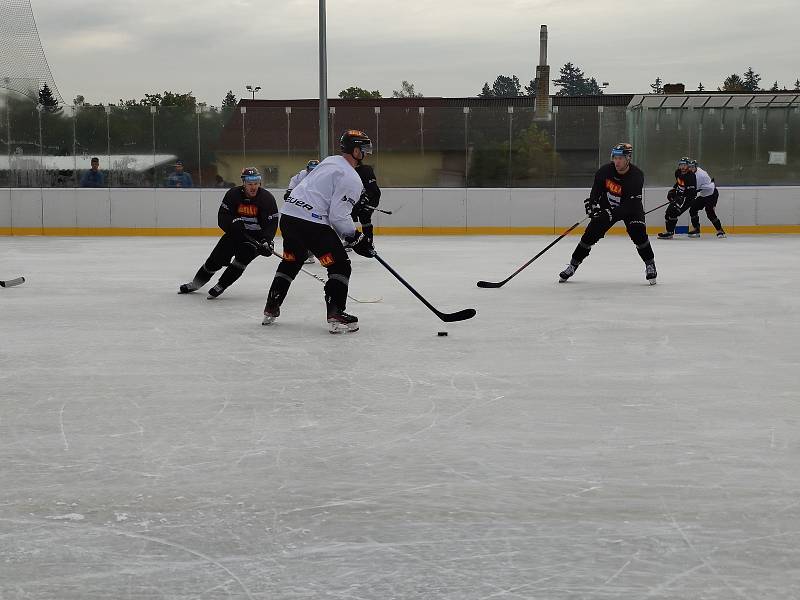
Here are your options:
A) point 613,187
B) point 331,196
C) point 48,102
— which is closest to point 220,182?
point 48,102

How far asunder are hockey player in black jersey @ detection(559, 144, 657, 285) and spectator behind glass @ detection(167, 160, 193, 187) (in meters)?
10.2

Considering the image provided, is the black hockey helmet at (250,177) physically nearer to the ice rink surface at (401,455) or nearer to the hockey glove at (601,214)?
the ice rink surface at (401,455)

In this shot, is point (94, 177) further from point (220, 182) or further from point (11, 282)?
point (11, 282)

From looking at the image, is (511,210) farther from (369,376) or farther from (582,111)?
(369,376)

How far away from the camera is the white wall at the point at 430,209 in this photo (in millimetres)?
18547

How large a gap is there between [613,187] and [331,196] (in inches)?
151

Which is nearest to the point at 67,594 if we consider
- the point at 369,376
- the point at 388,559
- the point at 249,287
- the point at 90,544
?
the point at 90,544

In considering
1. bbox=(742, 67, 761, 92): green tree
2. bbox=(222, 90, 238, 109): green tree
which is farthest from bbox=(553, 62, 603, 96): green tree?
bbox=(222, 90, 238, 109): green tree

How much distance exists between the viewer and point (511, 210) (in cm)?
1883

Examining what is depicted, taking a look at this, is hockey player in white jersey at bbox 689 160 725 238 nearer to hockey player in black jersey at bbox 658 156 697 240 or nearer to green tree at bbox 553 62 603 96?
hockey player in black jersey at bbox 658 156 697 240

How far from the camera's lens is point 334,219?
6844 mm

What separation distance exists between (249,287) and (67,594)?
755 cm

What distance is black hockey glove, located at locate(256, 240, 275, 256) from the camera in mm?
8326

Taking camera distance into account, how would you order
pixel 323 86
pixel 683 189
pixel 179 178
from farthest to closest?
pixel 179 178
pixel 323 86
pixel 683 189
